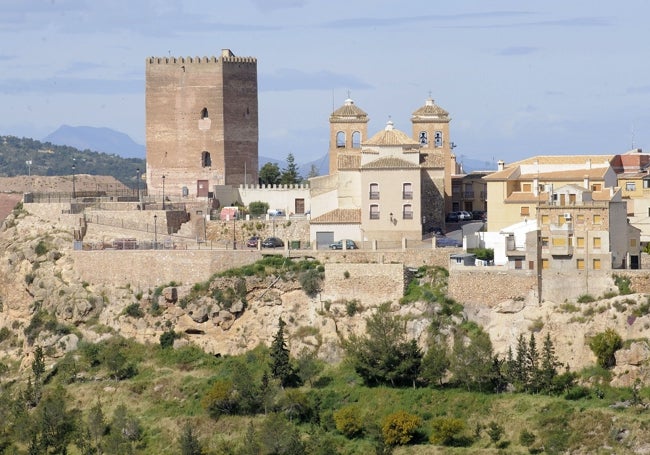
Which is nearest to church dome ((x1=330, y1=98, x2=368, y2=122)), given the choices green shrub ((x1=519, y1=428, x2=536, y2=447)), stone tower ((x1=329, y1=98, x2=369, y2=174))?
stone tower ((x1=329, y1=98, x2=369, y2=174))

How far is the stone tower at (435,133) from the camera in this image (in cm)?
7625

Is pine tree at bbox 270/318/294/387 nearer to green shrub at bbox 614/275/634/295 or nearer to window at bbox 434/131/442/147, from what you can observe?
green shrub at bbox 614/275/634/295

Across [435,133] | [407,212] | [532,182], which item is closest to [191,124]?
[435,133]

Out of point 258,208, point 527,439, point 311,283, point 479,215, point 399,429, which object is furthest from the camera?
point 258,208

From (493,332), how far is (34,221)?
900 inches

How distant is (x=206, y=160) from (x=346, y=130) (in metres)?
7.53

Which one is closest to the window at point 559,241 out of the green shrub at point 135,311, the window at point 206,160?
the green shrub at point 135,311

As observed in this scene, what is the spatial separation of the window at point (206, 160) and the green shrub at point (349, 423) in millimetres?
22062

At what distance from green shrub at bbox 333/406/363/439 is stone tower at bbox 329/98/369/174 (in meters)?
17.5

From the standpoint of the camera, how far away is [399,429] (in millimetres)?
60469

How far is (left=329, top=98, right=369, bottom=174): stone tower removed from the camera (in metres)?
77.4

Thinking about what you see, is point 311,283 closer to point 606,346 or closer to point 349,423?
point 349,423

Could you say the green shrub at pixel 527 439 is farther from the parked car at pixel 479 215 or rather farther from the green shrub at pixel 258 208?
the green shrub at pixel 258 208

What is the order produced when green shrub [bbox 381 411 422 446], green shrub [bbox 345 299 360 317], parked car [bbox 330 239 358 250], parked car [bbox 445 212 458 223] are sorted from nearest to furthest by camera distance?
1. green shrub [bbox 381 411 422 446]
2. green shrub [bbox 345 299 360 317]
3. parked car [bbox 330 239 358 250]
4. parked car [bbox 445 212 458 223]
